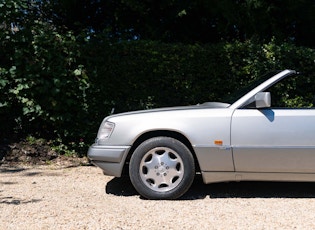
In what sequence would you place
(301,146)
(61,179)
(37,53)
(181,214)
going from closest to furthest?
(181,214) → (301,146) → (61,179) → (37,53)

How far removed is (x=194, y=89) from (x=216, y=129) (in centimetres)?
280

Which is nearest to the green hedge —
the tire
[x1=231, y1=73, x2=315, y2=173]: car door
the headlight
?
the headlight

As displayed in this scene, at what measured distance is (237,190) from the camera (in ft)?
17.9

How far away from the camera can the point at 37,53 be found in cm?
719

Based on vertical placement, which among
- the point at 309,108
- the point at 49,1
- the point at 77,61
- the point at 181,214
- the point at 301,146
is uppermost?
the point at 49,1

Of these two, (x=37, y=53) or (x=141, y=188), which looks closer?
(x=141, y=188)

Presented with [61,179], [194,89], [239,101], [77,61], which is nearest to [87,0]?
[77,61]

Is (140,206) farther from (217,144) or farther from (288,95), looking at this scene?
(288,95)

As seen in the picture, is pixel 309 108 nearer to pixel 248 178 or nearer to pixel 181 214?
pixel 248 178

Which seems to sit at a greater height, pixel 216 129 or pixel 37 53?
pixel 37 53

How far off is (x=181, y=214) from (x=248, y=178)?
1018 mm

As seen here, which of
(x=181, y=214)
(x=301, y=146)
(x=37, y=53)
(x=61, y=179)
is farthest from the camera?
(x=37, y=53)

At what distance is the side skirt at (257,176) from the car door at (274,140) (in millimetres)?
56

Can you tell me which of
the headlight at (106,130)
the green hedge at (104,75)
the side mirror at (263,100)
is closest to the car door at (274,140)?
the side mirror at (263,100)
